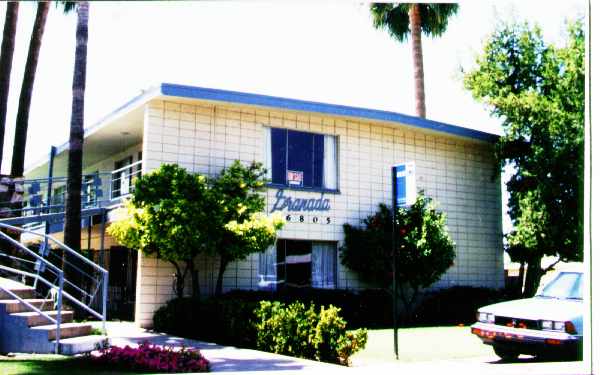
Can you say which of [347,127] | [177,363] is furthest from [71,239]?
[347,127]

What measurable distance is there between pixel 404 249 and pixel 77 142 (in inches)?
338

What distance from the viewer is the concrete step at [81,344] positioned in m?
10.0

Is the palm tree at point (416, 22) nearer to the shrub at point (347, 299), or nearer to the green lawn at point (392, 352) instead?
the shrub at point (347, 299)

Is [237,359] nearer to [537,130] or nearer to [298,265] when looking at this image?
[298,265]

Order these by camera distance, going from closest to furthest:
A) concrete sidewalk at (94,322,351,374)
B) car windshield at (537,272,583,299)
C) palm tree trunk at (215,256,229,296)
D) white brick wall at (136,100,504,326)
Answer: concrete sidewalk at (94,322,351,374)
car windshield at (537,272,583,299)
palm tree trunk at (215,256,229,296)
white brick wall at (136,100,504,326)

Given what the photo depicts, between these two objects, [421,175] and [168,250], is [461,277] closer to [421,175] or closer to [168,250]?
[421,175]

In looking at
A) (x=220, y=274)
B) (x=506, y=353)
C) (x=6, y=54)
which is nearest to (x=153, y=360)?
(x=506, y=353)

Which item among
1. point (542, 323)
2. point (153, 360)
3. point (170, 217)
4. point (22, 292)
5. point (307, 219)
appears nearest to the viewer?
A: point (153, 360)

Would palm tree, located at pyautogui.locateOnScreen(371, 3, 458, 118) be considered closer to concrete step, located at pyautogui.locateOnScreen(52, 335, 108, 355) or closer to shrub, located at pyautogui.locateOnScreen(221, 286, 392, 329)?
shrub, located at pyautogui.locateOnScreen(221, 286, 392, 329)

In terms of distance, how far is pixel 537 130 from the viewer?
1850 centimetres

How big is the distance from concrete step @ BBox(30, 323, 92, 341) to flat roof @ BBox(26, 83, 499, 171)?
5.91 m

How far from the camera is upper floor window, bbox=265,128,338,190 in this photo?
1700 cm

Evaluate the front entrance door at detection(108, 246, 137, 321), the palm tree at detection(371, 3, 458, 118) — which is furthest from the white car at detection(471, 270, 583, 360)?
the palm tree at detection(371, 3, 458, 118)

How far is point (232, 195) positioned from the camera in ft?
49.3
